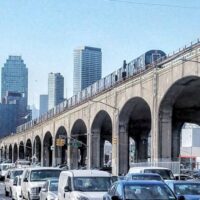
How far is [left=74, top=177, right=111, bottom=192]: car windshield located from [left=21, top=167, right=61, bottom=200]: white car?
754cm

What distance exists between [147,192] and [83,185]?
4.16 metres

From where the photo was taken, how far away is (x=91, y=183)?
62.3ft

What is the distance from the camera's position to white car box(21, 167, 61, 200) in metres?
26.3

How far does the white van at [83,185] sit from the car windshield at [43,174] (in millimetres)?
7458

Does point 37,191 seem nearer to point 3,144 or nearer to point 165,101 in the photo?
point 165,101

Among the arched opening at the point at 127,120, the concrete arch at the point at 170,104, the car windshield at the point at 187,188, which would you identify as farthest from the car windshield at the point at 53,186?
the arched opening at the point at 127,120

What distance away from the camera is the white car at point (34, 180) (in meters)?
26.3

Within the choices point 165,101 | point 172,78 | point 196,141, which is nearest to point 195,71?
point 172,78

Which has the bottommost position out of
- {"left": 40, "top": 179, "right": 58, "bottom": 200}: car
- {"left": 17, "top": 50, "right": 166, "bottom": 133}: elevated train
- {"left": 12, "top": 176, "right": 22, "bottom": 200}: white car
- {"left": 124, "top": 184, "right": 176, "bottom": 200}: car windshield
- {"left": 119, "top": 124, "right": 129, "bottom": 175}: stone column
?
{"left": 12, "top": 176, "right": 22, "bottom": 200}: white car

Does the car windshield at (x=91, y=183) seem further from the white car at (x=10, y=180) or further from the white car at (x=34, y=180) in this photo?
the white car at (x=10, y=180)

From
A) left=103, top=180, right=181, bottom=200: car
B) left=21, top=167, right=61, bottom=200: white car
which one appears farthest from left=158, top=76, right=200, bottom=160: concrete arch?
left=103, top=180, right=181, bottom=200: car

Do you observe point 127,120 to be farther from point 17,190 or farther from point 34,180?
point 34,180

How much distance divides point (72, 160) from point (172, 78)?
1962 inches

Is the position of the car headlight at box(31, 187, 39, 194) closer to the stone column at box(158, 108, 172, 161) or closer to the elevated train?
the elevated train
